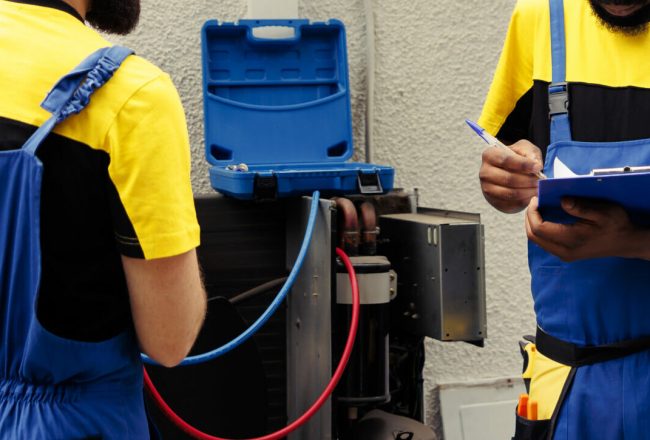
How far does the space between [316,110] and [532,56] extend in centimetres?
112

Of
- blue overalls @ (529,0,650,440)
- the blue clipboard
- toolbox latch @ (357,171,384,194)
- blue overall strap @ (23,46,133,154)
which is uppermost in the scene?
blue overall strap @ (23,46,133,154)

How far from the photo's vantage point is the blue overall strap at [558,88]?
180 cm

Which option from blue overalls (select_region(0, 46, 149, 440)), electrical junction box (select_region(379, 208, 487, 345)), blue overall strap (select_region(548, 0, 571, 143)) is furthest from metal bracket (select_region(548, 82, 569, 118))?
blue overalls (select_region(0, 46, 149, 440))

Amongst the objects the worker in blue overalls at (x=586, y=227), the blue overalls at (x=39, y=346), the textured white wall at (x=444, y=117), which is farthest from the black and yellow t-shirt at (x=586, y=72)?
the textured white wall at (x=444, y=117)

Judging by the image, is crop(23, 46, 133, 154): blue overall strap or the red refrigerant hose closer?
crop(23, 46, 133, 154): blue overall strap

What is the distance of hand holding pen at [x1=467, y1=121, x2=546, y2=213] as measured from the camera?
1.87 metres

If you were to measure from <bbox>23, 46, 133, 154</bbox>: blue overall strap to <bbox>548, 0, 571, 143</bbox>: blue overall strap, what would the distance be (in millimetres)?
891

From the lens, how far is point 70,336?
1475 millimetres

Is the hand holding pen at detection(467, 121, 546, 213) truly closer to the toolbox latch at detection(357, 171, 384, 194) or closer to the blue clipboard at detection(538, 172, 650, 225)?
the blue clipboard at detection(538, 172, 650, 225)

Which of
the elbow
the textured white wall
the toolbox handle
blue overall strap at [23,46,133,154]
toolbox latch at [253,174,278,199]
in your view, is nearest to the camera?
blue overall strap at [23,46,133,154]

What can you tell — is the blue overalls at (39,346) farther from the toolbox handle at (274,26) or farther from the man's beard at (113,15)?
the toolbox handle at (274,26)

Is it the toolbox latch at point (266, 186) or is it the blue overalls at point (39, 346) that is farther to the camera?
Result: the toolbox latch at point (266, 186)

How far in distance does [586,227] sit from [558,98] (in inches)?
12.5

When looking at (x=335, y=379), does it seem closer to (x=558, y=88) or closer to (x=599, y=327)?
(x=599, y=327)
